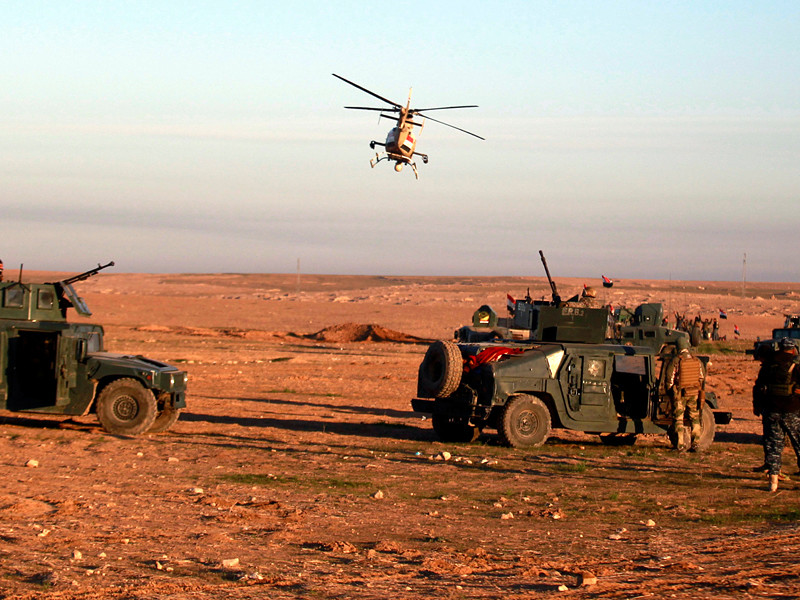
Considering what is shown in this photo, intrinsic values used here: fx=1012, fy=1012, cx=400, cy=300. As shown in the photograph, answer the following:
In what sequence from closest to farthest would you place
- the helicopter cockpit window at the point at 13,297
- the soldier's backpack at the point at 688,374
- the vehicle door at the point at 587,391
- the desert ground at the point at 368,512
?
1. the desert ground at the point at 368,512
2. the soldier's backpack at the point at 688,374
3. the vehicle door at the point at 587,391
4. the helicopter cockpit window at the point at 13,297

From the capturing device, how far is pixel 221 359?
3419 centimetres

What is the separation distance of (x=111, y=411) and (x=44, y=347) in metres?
1.50

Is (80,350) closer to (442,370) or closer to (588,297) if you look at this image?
(442,370)

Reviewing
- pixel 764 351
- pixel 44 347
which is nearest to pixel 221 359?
pixel 44 347

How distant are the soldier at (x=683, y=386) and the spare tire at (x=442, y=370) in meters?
3.01

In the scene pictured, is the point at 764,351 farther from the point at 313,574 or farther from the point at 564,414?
the point at 313,574

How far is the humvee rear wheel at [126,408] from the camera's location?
612 inches

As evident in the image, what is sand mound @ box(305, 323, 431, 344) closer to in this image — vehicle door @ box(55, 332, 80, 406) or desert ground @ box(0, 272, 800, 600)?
desert ground @ box(0, 272, 800, 600)

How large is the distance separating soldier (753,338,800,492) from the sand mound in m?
34.8

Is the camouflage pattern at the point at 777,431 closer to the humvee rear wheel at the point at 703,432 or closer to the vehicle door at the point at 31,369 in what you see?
the humvee rear wheel at the point at 703,432

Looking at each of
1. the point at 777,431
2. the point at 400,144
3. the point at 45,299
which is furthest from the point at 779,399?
the point at 400,144

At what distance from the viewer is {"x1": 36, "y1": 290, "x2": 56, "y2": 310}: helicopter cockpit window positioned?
16062 millimetres

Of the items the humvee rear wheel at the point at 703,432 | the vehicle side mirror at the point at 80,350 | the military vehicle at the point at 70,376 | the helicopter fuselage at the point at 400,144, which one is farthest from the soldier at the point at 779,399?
the helicopter fuselage at the point at 400,144

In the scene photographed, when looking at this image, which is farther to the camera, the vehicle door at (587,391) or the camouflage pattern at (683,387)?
the vehicle door at (587,391)
